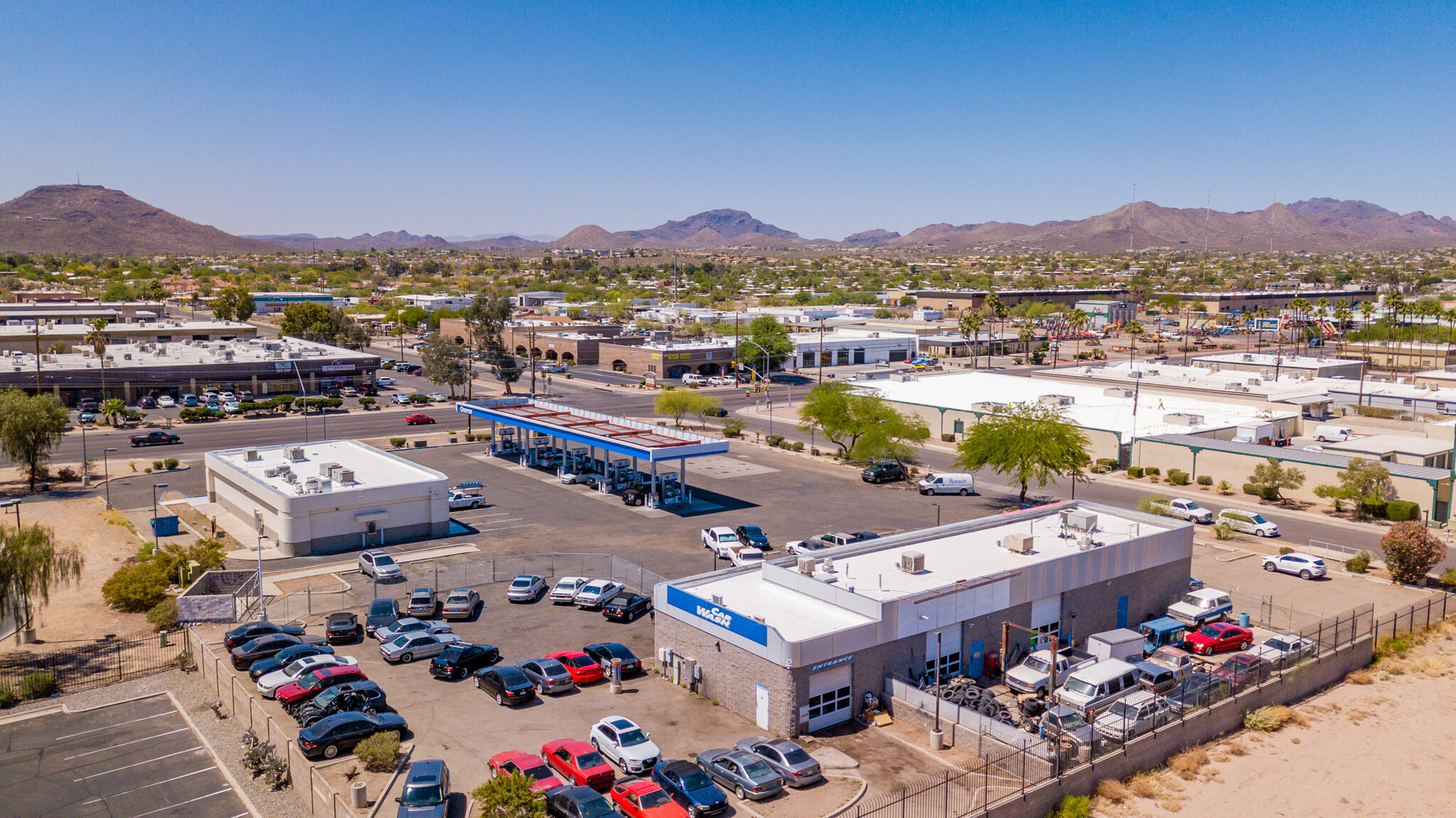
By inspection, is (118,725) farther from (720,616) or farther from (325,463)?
(325,463)

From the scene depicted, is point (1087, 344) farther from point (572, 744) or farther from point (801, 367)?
point (572, 744)

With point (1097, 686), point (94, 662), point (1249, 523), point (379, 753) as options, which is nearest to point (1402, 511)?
point (1249, 523)

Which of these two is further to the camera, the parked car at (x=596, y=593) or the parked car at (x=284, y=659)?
the parked car at (x=596, y=593)

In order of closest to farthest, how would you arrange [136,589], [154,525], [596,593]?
[136,589], [596,593], [154,525]

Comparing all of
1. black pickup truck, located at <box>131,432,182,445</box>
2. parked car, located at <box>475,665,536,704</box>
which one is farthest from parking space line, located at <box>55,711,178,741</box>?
black pickup truck, located at <box>131,432,182,445</box>

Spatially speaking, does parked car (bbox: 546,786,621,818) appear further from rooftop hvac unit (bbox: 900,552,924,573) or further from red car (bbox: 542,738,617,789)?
rooftop hvac unit (bbox: 900,552,924,573)

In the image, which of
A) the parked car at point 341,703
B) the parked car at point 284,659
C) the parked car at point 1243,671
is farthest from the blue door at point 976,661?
the parked car at point 284,659

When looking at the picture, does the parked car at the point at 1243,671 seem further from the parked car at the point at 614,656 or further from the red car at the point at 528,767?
the red car at the point at 528,767
